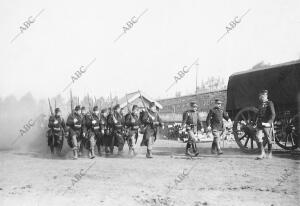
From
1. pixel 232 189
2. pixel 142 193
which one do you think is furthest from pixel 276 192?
pixel 142 193

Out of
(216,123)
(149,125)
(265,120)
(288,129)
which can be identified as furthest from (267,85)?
(149,125)

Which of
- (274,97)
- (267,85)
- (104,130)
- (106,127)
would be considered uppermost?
(267,85)

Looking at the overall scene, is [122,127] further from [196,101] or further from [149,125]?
[196,101]

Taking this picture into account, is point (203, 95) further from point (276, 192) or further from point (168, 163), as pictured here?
point (276, 192)

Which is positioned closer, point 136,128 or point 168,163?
point 168,163

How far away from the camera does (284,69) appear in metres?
10.1

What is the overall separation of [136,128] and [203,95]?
18765 millimetres

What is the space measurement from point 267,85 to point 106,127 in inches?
222

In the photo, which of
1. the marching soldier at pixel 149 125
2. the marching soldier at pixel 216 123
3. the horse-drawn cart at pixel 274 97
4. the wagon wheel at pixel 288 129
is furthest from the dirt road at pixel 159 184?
the marching soldier at pixel 149 125

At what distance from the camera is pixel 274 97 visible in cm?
1025

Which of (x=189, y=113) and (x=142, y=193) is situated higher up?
(x=189, y=113)

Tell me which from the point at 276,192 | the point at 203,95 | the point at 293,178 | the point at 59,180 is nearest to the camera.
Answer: the point at 276,192

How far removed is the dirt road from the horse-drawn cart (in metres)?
1.26

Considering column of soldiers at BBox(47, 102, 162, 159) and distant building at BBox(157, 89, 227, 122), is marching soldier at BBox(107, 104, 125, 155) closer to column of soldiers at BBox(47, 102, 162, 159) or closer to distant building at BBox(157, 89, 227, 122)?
column of soldiers at BBox(47, 102, 162, 159)
